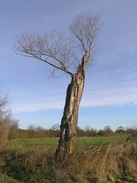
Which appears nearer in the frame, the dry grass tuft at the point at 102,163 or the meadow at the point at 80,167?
the meadow at the point at 80,167

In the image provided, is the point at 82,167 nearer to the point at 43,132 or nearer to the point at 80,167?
the point at 80,167

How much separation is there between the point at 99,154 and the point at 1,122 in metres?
12.9

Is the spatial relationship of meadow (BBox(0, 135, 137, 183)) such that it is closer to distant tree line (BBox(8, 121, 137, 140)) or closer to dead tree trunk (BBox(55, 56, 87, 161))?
dead tree trunk (BBox(55, 56, 87, 161))

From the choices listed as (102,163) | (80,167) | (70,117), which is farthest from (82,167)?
(70,117)

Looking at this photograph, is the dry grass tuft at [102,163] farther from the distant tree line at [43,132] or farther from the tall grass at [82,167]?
the distant tree line at [43,132]

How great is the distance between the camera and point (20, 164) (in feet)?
40.9

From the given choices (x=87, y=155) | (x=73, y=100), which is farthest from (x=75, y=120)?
(x=87, y=155)

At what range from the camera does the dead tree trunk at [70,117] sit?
12.7 metres

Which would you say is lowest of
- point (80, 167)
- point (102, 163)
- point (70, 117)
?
point (80, 167)

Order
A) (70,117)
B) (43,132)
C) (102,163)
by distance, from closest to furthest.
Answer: (102,163) → (70,117) → (43,132)

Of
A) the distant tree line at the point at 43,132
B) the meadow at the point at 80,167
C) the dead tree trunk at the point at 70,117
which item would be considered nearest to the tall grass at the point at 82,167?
the meadow at the point at 80,167

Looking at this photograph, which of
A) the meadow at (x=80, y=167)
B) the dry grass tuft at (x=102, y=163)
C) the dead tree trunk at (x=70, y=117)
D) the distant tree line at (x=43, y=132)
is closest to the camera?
the meadow at (x=80, y=167)

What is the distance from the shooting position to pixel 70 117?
43.4ft

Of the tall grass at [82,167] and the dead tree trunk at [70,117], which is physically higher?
the dead tree trunk at [70,117]
